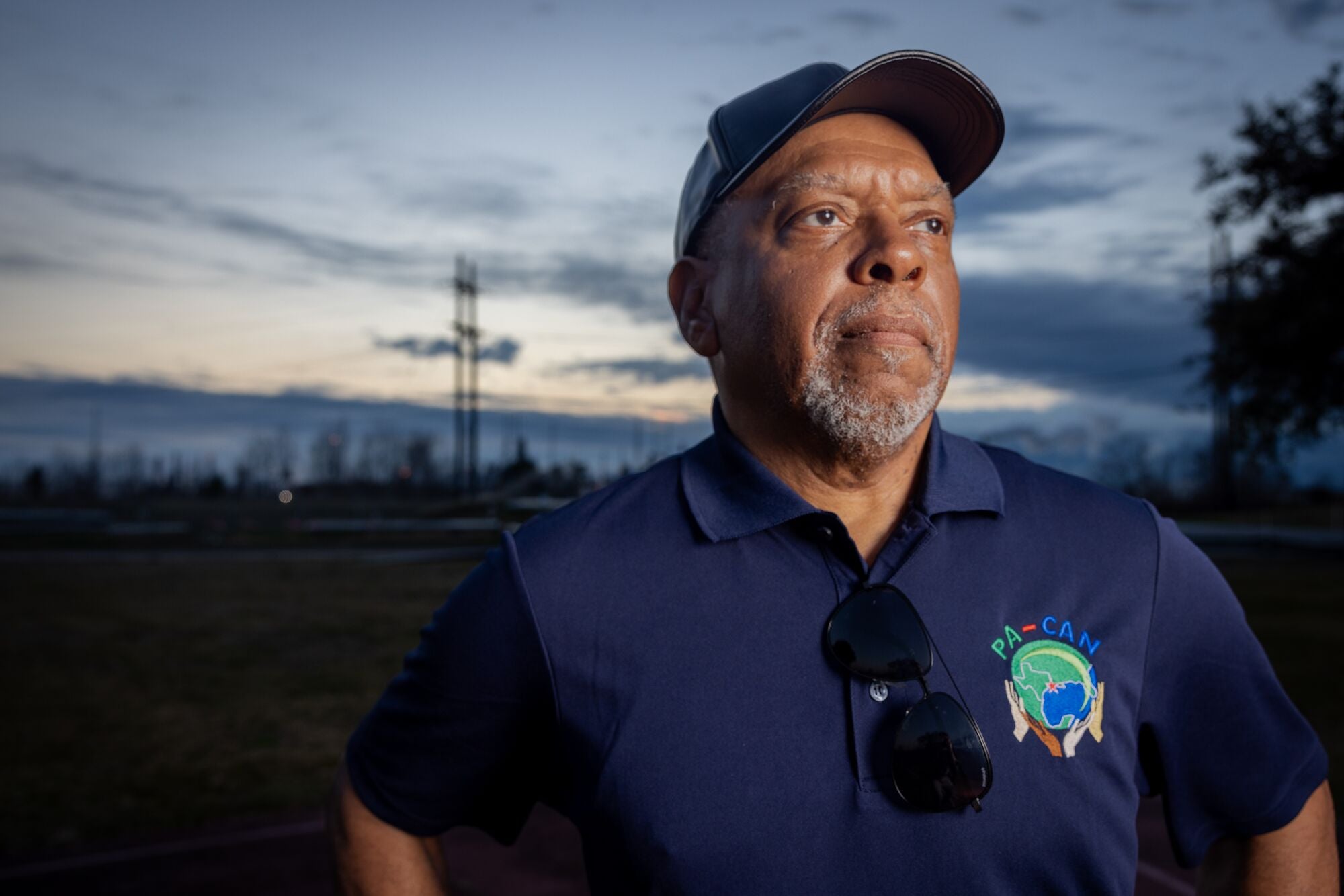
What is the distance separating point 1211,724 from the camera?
5.90 feet

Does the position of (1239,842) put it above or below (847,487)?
below

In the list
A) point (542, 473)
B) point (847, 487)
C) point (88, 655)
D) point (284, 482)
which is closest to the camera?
point (847, 487)

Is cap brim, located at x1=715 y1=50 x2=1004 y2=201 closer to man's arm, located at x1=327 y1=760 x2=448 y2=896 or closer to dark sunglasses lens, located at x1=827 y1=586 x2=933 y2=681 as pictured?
dark sunglasses lens, located at x1=827 y1=586 x2=933 y2=681

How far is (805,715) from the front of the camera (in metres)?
1.61

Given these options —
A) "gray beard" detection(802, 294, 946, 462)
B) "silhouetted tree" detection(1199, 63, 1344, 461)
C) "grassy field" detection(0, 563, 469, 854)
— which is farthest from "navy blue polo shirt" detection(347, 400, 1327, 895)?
"silhouetted tree" detection(1199, 63, 1344, 461)

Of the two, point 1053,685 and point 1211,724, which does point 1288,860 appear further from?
point 1053,685

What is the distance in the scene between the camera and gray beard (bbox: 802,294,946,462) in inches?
69.8

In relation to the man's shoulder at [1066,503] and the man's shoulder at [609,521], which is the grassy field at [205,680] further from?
the man's shoulder at [1066,503]

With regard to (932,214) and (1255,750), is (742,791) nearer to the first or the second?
(1255,750)

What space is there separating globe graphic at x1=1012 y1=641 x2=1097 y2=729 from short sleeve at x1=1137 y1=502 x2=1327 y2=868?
16cm

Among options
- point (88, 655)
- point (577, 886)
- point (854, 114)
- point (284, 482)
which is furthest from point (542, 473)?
point (854, 114)

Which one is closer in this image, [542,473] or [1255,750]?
[1255,750]

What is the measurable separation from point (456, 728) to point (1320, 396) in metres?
17.6

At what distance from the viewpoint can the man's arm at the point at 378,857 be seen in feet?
6.13
